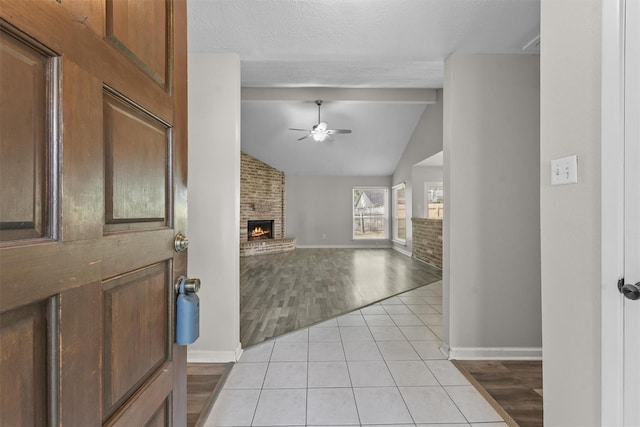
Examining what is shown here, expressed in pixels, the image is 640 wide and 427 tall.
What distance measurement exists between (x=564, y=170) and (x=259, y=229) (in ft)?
25.4

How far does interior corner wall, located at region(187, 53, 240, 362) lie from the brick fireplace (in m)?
5.08

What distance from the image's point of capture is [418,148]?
251 inches

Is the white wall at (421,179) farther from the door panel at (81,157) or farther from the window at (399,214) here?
the door panel at (81,157)

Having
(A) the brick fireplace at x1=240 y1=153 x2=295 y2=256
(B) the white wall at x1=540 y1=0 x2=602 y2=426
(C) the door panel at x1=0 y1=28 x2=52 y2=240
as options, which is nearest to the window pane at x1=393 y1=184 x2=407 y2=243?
(A) the brick fireplace at x1=240 y1=153 x2=295 y2=256

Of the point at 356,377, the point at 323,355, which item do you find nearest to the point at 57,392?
the point at 356,377

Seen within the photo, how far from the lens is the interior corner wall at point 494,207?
8.05 feet

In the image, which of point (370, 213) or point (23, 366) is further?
point (370, 213)

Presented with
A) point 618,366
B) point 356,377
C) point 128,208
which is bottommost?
point 356,377

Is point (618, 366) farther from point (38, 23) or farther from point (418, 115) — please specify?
point (418, 115)

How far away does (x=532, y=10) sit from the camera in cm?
195

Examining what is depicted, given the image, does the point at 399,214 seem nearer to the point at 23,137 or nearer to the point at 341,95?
the point at 341,95

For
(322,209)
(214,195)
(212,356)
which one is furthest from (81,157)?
(322,209)

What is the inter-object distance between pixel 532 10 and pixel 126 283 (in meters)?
2.59

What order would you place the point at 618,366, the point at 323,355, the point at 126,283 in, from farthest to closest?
the point at 323,355, the point at 618,366, the point at 126,283
